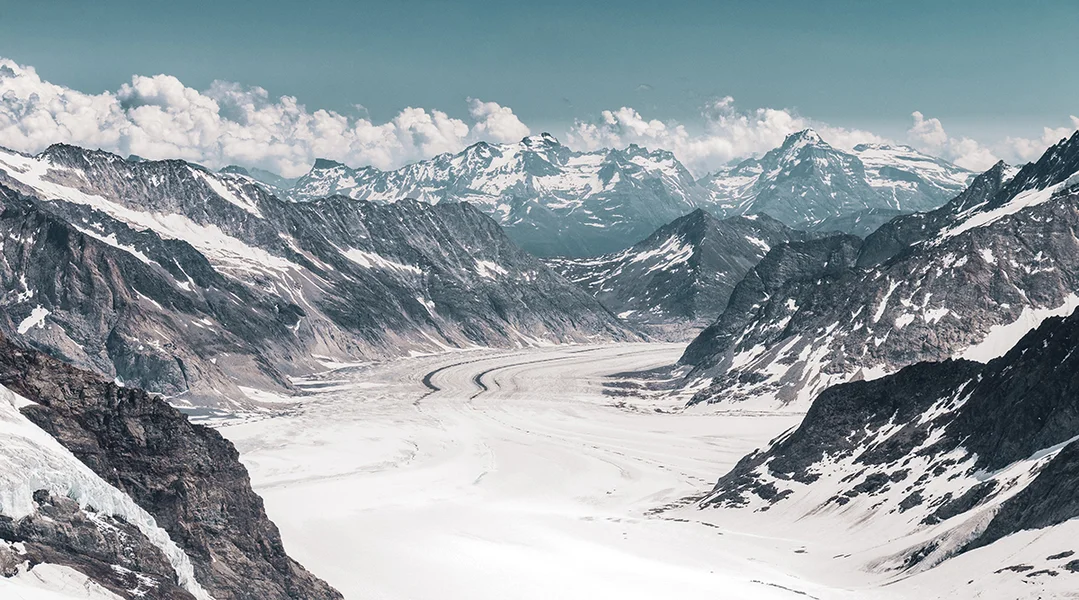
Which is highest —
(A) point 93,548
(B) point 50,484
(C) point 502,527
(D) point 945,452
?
(B) point 50,484

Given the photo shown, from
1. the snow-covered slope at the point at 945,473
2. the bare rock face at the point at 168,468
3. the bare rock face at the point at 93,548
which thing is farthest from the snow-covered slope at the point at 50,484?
the snow-covered slope at the point at 945,473

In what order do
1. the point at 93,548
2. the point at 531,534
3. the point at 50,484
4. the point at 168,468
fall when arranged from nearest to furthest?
the point at 50,484, the point at 93,548, the point at 168,468, the point at 531,534

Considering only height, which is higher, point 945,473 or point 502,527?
point 945,473

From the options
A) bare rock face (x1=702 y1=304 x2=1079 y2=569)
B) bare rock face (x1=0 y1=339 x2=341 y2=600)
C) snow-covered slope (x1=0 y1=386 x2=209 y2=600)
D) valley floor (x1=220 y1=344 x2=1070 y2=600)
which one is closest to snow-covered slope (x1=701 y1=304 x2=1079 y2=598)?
bare rock face (x1=702 y1=304 x2=1079 y2=569)

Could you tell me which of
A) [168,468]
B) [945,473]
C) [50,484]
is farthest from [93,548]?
[945,473]

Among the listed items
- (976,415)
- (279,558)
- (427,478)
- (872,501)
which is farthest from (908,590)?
(427,478)

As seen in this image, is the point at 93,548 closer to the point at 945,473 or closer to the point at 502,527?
the point at 502,527

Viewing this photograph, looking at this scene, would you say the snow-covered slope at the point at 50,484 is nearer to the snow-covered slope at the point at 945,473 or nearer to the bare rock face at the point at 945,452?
the snow-covered slope at the point at 945,473

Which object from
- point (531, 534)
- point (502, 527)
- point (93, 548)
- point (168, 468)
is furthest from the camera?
point (502, 527)

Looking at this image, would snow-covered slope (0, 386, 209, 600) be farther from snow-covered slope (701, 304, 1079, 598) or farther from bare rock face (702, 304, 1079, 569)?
bare rock face (702, 304, 1079, 569)
